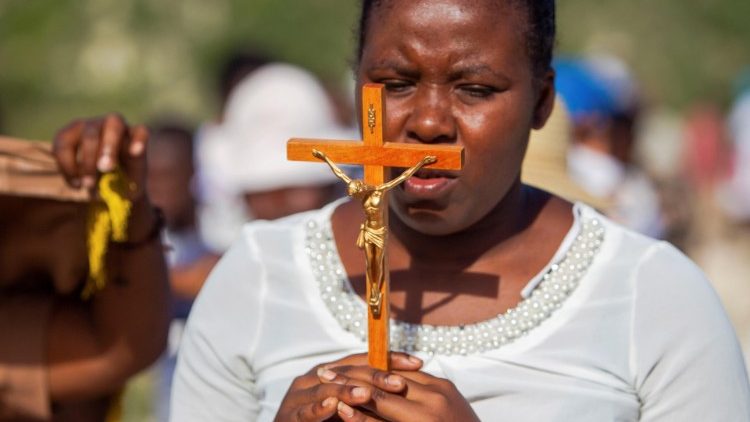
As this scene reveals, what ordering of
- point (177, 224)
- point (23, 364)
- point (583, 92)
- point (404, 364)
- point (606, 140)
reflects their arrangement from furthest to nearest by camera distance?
point (606, 140) < point (583, 92) < point (177, 224) < point (23, 364) < point (404, 364)

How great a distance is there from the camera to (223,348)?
10.4 ft

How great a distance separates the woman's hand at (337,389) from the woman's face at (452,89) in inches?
12.4

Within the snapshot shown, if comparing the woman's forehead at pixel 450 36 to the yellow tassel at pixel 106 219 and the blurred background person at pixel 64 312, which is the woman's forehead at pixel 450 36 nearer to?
the yellow tassel at pixel 106 219

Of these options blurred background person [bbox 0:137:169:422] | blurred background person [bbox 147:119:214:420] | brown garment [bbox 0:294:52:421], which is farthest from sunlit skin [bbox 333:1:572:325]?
blurred background person [bbox 147:119:214:420]

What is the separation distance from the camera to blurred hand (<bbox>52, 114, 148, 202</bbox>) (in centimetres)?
360

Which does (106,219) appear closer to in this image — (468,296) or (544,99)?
(468,296)

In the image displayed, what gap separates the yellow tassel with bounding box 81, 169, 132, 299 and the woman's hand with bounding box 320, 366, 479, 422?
41.1 inches

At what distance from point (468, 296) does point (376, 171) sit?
17.2 inches

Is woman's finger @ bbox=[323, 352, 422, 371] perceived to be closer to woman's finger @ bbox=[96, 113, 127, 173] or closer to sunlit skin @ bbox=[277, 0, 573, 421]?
sunlit skin @ bbox=[277, 0, 573, 421]

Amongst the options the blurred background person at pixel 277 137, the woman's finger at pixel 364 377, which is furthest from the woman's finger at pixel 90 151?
the blurred background person at pixel 277 137

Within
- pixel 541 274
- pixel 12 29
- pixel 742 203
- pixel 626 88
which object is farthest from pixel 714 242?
pixel 541 274

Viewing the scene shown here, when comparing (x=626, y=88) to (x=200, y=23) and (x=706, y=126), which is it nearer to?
(x=706, y=126)

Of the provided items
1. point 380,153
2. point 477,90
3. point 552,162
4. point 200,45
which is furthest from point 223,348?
point 200,45

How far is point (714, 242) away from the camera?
35.4 ft
